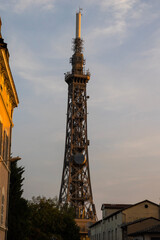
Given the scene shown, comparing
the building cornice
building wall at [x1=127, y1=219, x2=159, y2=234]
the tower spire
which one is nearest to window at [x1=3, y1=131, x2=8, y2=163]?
the building cornice

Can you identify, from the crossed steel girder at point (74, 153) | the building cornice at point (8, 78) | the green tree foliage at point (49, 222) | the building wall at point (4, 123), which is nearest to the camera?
the building cornice at point (8, 78)

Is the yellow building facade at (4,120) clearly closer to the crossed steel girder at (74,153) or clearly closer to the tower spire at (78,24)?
the crossed steel girder at (74,153)

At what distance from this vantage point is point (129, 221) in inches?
1914

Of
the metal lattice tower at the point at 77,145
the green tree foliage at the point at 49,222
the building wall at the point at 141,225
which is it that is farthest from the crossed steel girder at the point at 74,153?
the building wall at the point at 141,225

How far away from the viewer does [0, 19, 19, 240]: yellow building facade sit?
25750mm

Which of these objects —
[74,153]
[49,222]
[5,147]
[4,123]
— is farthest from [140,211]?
[74,153]

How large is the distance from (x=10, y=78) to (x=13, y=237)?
20.0 meters

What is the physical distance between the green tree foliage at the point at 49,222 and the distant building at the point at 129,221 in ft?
16.3

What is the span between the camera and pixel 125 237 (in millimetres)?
45406

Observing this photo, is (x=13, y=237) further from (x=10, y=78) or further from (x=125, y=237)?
(x=10, y=78)

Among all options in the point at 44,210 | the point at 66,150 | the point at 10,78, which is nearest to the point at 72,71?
the point at 66,150

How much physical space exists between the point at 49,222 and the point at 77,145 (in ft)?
148

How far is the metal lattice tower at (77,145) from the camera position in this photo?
95.7 meters

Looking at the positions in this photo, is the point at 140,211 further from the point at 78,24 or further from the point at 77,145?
the point at 78,24
